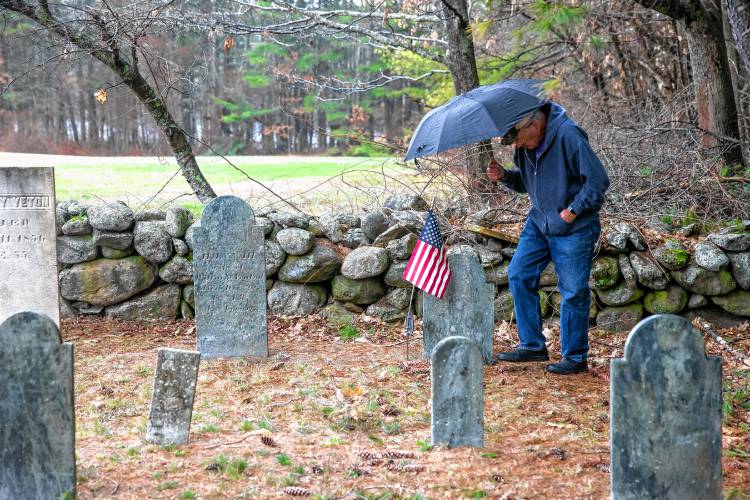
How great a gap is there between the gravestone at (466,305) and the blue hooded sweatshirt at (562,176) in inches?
28.6

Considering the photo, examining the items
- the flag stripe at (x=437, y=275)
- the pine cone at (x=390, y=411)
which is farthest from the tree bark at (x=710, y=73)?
the pine cone at (x=390, y=411)

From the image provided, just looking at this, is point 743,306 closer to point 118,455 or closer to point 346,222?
point 346,222

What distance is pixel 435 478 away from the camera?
146 inches

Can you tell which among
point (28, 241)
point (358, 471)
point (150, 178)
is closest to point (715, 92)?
point (358, 471)

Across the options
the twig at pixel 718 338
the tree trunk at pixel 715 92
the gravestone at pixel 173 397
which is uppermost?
the tree trunk at pixel 715 92

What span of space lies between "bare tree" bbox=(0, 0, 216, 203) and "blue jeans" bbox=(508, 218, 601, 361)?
435 centimetres

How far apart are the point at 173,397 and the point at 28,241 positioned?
298cm

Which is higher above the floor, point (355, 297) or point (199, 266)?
point (199, 266)

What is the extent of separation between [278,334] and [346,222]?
55.2 inches

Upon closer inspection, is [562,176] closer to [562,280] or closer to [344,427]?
[562,280]

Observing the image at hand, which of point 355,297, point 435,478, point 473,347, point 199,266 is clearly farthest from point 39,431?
point 355,297

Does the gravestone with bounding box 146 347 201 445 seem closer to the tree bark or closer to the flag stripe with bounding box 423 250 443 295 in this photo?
the flag stripe with bounding box 423 250 443 295

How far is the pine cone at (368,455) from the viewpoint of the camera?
13.0ft

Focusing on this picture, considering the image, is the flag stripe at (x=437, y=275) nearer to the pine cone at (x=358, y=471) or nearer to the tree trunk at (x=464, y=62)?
the pine cone at (x=358, y=471)
